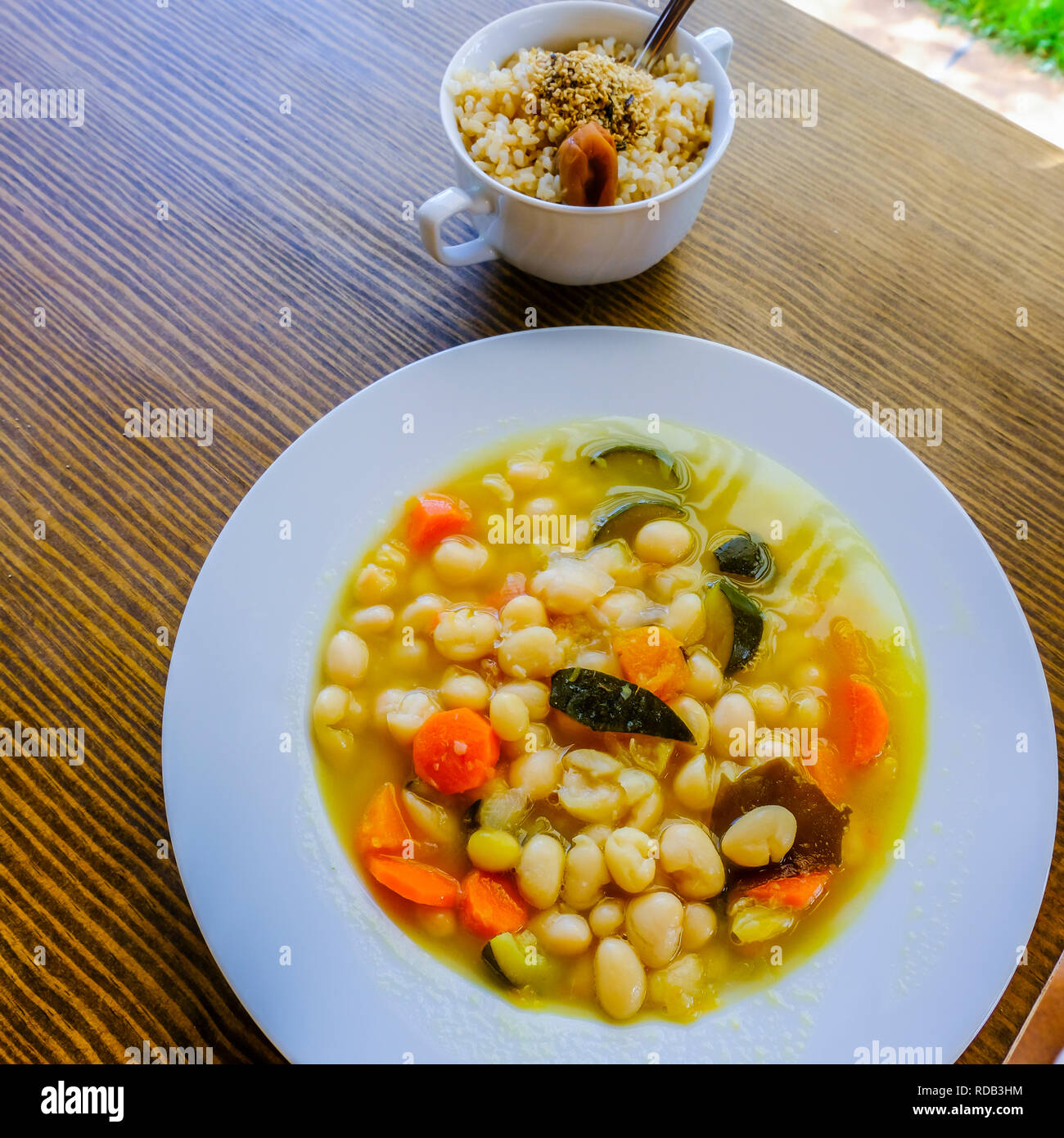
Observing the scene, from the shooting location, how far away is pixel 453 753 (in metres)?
1.49

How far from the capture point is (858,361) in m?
2.00

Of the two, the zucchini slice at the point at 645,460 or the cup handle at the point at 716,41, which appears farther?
the cup handle at the point at 716,41

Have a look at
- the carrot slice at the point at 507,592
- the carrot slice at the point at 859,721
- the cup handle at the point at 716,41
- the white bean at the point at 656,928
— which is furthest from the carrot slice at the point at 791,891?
the cup handle at the point at 716,41

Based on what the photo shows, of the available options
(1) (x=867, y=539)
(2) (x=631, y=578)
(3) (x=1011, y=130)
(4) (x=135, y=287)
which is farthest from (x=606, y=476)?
(3) (x=1011, y=130)

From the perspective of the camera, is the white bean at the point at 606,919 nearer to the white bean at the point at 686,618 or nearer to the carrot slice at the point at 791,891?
the carrot slice at the point at 791,891

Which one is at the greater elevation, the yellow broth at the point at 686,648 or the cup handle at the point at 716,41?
the cup handle at the point at 716,41

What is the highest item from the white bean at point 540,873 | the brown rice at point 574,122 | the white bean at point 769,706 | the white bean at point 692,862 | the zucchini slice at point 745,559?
the brown rice at point 574,122

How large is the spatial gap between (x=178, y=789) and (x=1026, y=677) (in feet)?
4.62

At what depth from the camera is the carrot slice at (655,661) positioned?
5.13 ft

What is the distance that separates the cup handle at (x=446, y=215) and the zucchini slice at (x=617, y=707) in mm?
881

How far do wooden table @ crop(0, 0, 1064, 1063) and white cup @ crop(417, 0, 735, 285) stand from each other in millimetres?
185

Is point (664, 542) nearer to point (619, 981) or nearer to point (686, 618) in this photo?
point (686, 618)

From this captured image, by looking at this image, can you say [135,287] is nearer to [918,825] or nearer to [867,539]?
[867,539]
